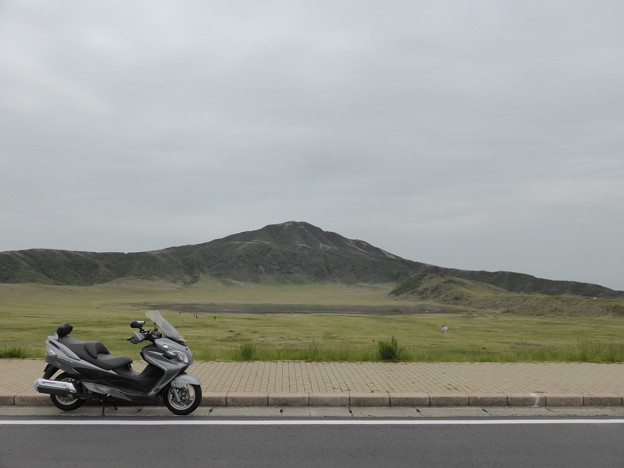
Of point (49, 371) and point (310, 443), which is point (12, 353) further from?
point (310, 443)

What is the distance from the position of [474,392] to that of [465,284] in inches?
3803

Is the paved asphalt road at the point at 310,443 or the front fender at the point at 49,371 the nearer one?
the paved asphalt road at the point at 310,443

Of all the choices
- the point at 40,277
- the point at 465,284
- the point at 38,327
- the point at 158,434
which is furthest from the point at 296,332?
the point at 40,277

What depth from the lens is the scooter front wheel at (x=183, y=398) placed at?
7203mm

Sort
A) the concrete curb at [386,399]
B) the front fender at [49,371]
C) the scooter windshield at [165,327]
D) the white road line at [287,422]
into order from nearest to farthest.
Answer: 1. the white road line at [287,422]
2. the scooter windshield at [165,327]
3. the front fender at [49,371]
4. the concrete curb at [386,399]

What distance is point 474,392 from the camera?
8.16 meters

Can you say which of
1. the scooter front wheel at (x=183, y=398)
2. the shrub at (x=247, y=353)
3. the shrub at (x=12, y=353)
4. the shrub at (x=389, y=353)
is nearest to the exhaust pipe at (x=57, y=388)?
the scooter front wheel at (x=183, y=398)

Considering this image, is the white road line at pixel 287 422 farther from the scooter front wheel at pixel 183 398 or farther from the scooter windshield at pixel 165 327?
the scooter windshield at pixel 165 327

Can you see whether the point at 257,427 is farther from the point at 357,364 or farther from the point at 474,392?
the point at 357,364

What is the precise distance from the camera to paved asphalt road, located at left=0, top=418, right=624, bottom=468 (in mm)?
5504

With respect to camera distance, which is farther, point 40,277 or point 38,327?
point 40,277

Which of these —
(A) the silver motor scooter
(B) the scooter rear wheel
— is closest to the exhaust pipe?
(A) the silver motor scooter

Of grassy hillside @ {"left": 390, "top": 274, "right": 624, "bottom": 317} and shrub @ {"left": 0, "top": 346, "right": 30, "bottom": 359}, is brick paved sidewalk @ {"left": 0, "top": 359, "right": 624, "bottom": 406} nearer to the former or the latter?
shrub @ {"left": 0, "top": 346, "right": 30, "bottom": 359}

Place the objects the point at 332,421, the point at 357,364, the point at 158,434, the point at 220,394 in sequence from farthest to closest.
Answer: the point at 357,364 < the point at 220,394 < the point at 332,421 < the point at 158,434
